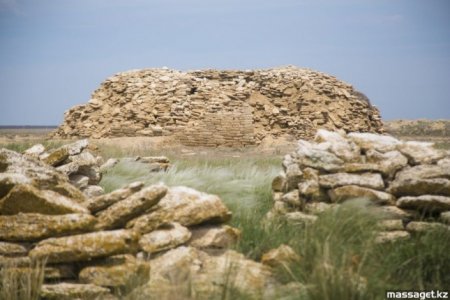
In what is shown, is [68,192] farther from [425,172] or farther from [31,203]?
[425,172]

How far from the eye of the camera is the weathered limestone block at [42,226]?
3996 millimetres

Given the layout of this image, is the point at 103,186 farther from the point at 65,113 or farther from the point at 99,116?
the point at 65,113

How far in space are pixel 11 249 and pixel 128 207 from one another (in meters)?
1.00

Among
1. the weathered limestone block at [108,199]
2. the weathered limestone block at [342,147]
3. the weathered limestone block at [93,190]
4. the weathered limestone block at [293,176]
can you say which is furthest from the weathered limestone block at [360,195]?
the weathered limestone block at [93,190]

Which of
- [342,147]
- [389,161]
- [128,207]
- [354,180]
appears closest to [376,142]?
[342,147]

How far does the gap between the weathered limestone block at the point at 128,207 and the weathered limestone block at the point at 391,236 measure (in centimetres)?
210

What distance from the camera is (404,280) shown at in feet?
12.9

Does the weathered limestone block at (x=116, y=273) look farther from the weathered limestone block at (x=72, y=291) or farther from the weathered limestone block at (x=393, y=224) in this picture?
the weathered limestone block at (x=393, y=224)

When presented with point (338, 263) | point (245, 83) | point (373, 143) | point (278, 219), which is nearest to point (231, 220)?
point (278, 219)

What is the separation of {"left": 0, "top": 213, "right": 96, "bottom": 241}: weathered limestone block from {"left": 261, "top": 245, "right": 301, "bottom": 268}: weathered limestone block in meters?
1.50

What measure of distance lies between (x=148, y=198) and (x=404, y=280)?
7.36ft

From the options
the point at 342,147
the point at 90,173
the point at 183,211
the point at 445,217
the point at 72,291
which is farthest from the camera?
the point at 90,173

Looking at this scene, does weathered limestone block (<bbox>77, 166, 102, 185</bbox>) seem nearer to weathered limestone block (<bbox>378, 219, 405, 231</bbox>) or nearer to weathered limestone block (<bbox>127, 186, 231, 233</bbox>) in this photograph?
weathered limestone block (<bbox>127, 186, 231, 233</bbox>)

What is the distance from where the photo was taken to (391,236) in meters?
4.66
